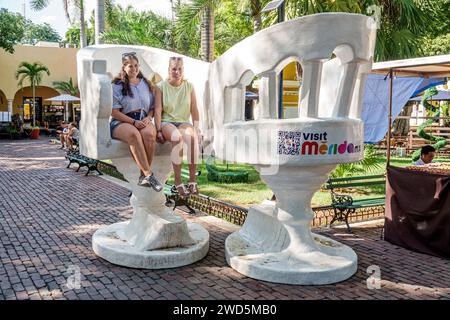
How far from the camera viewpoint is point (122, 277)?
17.4ft

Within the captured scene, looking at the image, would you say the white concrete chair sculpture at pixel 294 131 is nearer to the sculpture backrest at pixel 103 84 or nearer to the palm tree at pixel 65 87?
the sculpture backrest at pixel 103 84

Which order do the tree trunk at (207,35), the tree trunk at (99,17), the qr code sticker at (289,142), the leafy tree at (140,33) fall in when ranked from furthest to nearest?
the leafy tree at (140,33)
the tree trunk at (99,17)
the tree trunk at (207,35)
the qr code sticker at (289,142)

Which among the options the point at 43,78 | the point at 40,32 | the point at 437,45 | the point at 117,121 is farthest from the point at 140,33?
the point at 40,32

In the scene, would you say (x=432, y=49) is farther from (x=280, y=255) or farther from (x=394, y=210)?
(x=280, y=255)

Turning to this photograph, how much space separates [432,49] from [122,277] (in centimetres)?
2271

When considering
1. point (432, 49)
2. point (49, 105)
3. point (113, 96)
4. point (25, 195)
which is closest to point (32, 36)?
point (49, 105)

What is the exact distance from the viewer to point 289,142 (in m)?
4.97

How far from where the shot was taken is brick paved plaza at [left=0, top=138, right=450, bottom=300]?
4.89m

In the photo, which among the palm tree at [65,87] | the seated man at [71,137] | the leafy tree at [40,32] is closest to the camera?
the seated man at [71,137]

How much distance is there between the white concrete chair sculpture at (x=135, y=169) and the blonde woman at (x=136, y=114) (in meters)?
0.17

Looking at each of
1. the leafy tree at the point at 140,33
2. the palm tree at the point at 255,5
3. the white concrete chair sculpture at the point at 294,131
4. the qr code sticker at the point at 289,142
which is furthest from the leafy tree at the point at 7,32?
the qr code sticker at the point at 289,142

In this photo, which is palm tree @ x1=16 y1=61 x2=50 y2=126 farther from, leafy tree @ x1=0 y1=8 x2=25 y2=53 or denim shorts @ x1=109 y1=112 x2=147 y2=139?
denim shorts @ x1=109 y1=112 x2=147 y2=139

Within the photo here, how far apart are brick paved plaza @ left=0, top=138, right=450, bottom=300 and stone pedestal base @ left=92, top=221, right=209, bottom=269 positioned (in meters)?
0.08

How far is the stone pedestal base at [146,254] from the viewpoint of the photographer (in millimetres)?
5574
